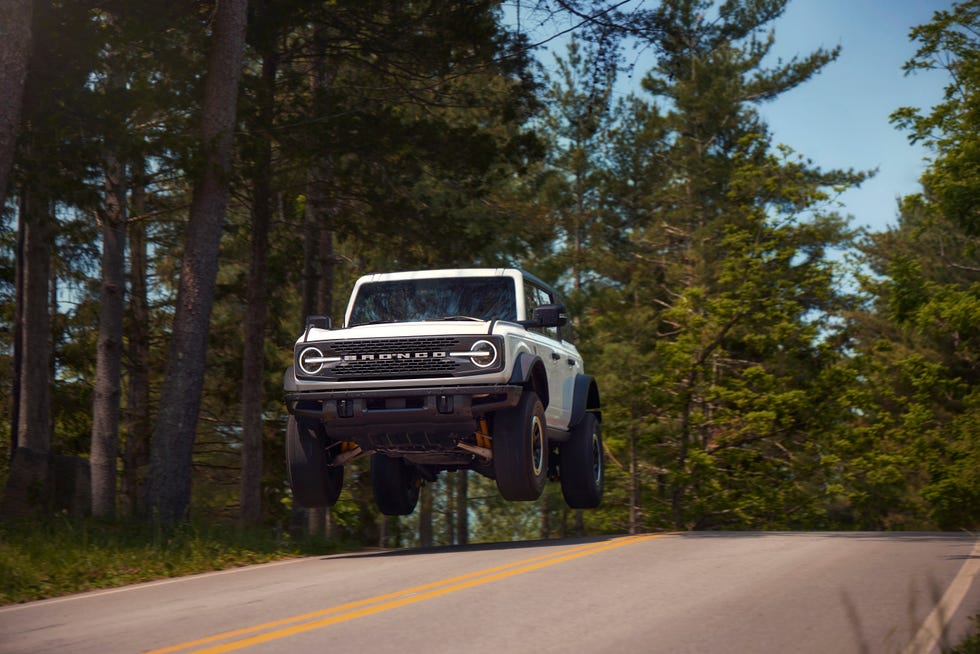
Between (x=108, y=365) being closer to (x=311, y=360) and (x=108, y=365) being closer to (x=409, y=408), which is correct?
(x=311, y=360)

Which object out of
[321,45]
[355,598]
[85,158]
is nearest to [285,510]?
[321,45]

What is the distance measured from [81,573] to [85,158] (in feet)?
22.7

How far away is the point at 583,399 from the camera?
49.4ft

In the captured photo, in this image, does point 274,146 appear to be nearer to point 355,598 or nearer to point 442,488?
point 355,598

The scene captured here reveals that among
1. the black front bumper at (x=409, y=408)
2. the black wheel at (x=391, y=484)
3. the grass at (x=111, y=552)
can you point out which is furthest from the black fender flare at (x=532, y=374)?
the grass at (x=111, y=552)

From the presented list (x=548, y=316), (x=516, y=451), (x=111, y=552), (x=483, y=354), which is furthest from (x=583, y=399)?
(x=111, y=552)

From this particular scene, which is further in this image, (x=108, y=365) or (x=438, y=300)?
(x=108, y=365)

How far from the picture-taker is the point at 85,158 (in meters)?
15.7

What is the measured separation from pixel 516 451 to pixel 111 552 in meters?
4.23

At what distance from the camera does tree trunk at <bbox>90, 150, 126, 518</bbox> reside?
65.7 feet

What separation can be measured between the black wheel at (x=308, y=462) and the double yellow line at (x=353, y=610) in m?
2.87

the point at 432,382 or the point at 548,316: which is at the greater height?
the point at 548,316

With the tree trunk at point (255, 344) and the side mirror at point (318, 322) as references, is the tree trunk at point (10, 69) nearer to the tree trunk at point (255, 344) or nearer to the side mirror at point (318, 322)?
the side mirror at point (318, 322)

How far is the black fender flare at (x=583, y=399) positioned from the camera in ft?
48.8
